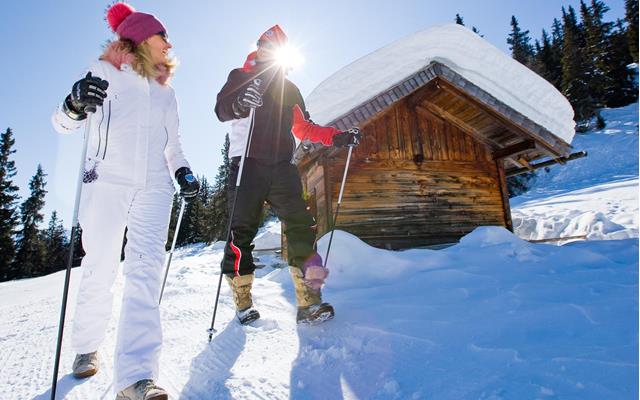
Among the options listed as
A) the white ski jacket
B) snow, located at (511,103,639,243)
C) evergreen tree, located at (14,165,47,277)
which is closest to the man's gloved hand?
the white ski jacket

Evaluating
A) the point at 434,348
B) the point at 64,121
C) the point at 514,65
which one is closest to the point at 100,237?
the point at 64,121

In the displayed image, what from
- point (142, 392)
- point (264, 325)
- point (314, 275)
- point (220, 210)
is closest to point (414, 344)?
point (314, 275)

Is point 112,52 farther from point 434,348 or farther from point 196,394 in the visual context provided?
point 434,348

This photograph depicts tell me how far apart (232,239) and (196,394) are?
1.41m

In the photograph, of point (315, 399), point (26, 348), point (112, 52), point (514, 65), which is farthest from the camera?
point (514, 65)

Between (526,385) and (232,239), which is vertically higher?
(232,239)

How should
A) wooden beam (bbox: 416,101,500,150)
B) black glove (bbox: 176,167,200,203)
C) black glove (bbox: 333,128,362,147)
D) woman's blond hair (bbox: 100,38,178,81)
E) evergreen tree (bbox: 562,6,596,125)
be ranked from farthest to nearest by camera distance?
evergreen tree (bbox: 562,6,596,125), wooden beam (bbox: 416,101,500,150), black glove (bbox: 333,128,362,147), black glove (bbox: 176,167,200,203), woman's blond hair (bbox: 100,38,178,81)

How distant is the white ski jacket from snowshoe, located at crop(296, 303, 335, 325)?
1.45m

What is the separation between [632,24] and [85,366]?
2524 inches

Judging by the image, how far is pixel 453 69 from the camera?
716 cm

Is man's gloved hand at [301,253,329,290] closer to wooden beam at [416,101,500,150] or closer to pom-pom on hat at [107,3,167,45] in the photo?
pom-pom on hat at [107,3,167,45]

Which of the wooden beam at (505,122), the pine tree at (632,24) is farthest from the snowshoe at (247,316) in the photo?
the pine tree at (632,24)

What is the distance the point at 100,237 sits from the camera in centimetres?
187

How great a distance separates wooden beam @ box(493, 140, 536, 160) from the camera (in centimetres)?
781
